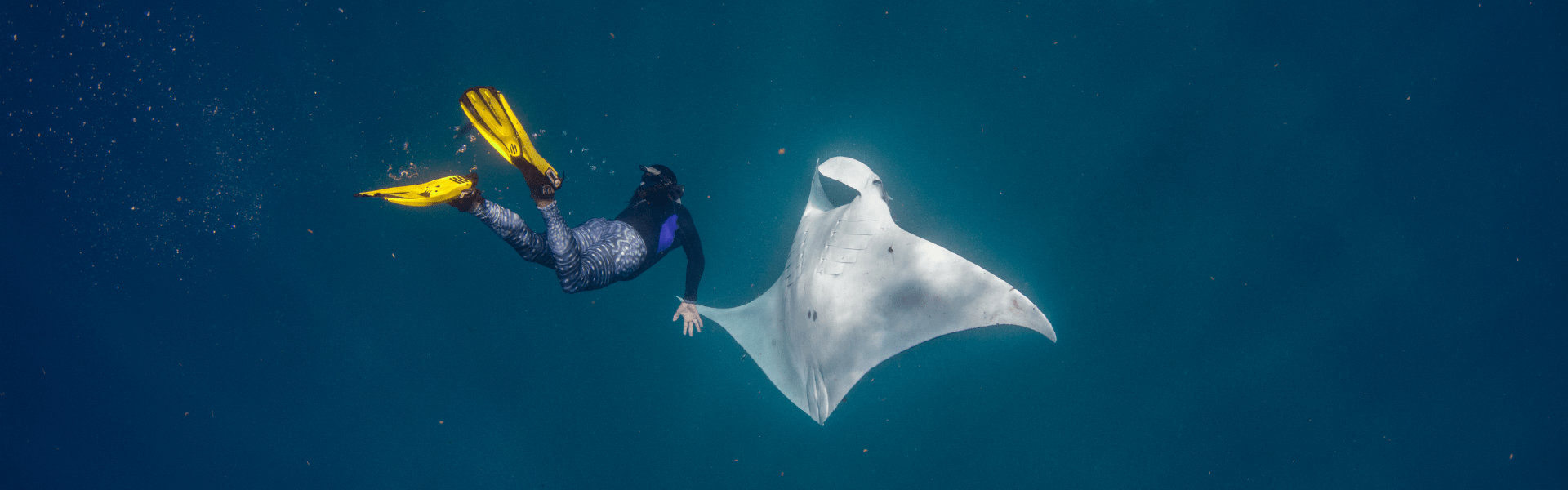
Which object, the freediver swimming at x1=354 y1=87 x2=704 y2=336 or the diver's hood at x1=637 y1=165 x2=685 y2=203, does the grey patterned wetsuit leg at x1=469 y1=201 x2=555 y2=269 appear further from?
the diver's hood at x1=637 y1=165 x2=685 y2=203

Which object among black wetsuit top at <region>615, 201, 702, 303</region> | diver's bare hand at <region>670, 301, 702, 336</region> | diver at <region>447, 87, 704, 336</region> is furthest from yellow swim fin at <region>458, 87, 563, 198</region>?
diver's bare hand at <region>670, 301, 702, 336</region>

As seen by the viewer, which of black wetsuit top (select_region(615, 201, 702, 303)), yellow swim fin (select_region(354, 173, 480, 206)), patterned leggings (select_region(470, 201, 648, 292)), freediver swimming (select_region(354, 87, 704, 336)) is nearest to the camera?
yellow swim fin (select_region(354, 173, 480, 206))

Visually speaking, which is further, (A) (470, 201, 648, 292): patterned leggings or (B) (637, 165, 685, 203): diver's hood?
(B) (637, 165, 685, 203): diver's hood

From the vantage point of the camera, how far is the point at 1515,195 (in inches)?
153

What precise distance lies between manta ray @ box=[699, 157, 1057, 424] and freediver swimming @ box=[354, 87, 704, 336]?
685mm

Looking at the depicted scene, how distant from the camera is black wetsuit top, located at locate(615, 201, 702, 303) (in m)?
3.11

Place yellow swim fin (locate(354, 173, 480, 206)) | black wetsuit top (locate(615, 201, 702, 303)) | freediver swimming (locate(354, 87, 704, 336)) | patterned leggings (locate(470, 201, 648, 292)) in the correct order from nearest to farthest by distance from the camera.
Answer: yellow swim fin (locate(354, 173, 480, 206)) < freediver swimming (locate(354, 87, 704, 336)) < patterned leggings (locate(470, 201, 648, 292)) < black wetsuit top (locate(615, 201, 702, 303))

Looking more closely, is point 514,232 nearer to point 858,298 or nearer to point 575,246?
point 575,246

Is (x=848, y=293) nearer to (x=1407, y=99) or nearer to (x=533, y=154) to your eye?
(x=533, y=154)

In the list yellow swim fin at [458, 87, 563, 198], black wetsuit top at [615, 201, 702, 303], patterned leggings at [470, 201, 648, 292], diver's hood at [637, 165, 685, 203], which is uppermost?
diver's hood at [637, 165, 685, 203]

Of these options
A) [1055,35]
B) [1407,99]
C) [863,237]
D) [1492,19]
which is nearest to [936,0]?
[1055,35]

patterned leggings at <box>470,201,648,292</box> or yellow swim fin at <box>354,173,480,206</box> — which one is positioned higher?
patterned leggings at <box>470,201,648,292</box>

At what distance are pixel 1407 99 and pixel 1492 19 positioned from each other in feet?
2.06

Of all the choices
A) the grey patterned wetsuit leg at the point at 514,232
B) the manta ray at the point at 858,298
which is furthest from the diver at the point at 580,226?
the manta ray at the point at 858,298
